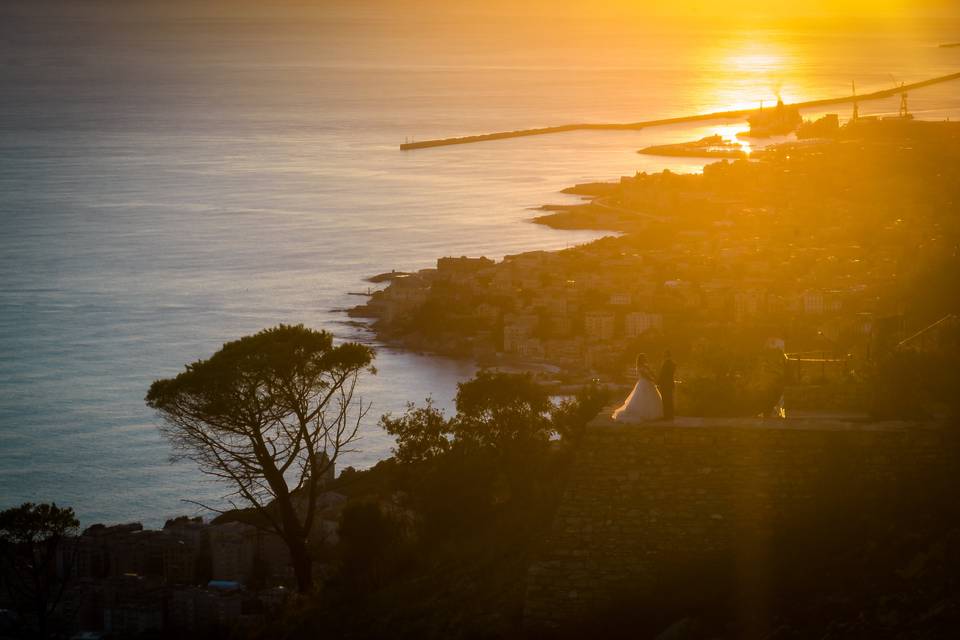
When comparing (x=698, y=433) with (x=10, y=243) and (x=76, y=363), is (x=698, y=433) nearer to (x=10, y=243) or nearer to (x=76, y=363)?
(x=76, y=363)

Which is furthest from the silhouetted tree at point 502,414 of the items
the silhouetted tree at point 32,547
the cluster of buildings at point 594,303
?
the cluster of buildings at point 594,303

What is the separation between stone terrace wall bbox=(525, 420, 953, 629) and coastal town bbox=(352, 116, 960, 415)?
15.0 ft

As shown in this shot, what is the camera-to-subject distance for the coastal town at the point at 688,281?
2280 cm

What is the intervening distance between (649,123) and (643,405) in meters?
65.9

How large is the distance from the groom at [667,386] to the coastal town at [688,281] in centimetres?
453

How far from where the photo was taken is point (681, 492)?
595 cm

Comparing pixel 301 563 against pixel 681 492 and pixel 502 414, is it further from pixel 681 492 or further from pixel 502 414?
pixel 681 492

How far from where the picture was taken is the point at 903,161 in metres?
45.7

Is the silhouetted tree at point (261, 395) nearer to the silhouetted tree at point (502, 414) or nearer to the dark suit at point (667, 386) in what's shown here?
the silhouetted tree at point (502, 414)

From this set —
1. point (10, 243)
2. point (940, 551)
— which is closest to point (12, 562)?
point (940, 551)

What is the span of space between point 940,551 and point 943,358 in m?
1.30

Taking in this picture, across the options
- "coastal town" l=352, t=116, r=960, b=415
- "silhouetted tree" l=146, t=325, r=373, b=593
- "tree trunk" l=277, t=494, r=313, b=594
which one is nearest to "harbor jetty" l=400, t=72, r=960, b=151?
"coastal town" l=352, t=116, r=960, b=415

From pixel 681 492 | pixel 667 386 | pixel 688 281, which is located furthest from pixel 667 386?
pixel 688 281

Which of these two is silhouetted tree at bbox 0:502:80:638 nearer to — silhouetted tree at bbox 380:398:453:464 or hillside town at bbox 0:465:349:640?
hillside town at bbox 0:465:349:640
